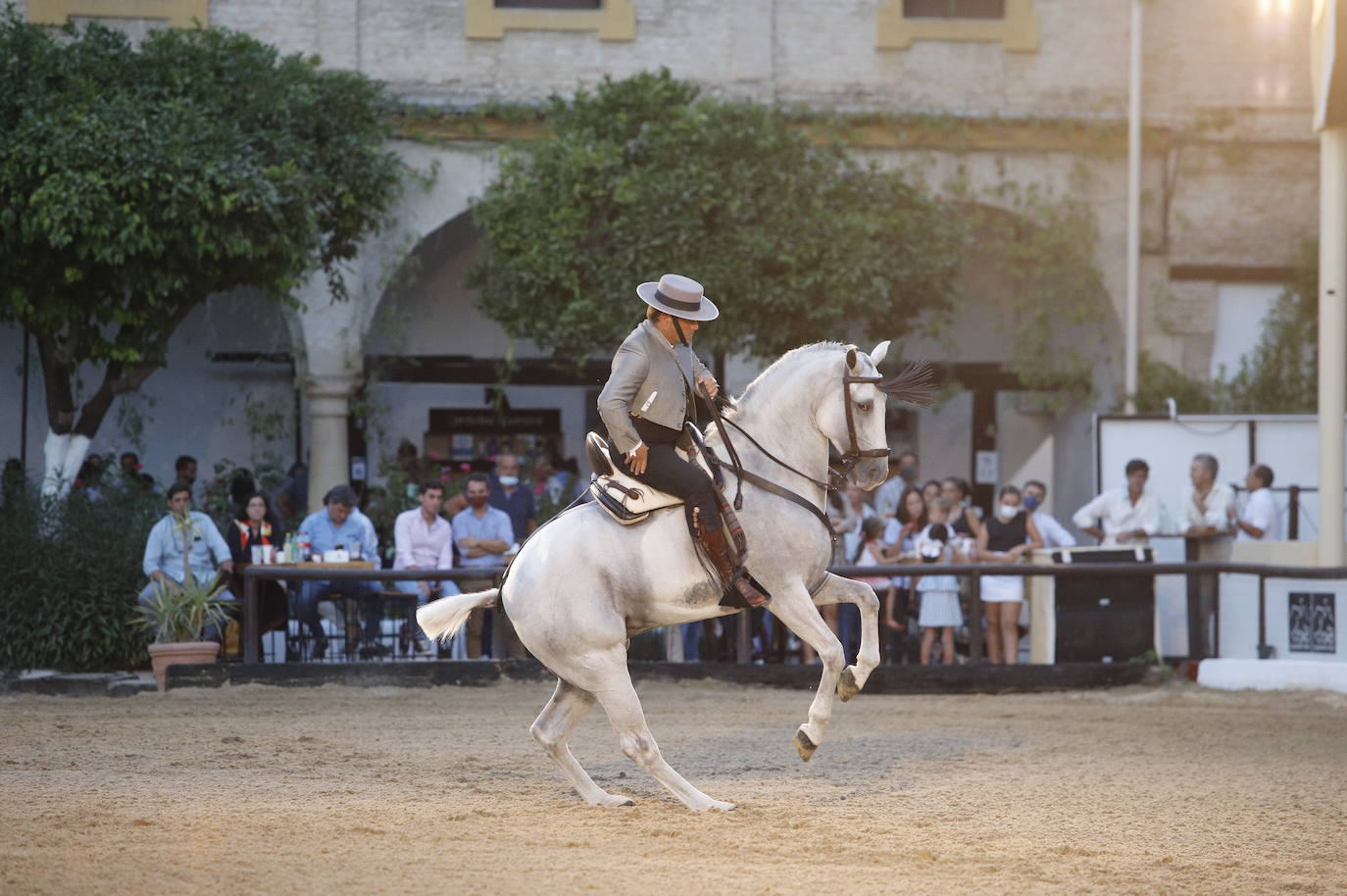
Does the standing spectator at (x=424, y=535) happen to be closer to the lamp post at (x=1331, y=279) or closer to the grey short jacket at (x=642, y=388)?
the grey short jacket at (x=642, y=388)

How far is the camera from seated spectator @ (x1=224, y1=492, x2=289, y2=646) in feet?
50.1

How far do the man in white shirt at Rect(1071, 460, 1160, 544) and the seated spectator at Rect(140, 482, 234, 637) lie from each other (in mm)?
8760

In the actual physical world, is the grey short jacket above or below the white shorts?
above

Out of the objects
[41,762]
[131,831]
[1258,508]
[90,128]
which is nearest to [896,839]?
[131,831]

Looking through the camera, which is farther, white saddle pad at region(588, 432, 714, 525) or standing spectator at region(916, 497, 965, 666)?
standing spectator at region(916, 497, 965, 666)

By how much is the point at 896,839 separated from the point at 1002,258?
15.7 metres

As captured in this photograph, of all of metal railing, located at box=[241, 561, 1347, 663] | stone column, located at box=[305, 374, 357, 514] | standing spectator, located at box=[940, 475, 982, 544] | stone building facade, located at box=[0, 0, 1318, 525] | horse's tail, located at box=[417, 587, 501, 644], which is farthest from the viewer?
stone building facade, located at box=[0, 0, 1318, 525]

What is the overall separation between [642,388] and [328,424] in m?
13.6

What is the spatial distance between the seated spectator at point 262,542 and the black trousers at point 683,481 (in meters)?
7.32

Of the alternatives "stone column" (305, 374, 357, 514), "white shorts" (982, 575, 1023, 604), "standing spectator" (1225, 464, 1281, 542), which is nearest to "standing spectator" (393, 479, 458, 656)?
"white shorts" (982, 575, 1023, 604)

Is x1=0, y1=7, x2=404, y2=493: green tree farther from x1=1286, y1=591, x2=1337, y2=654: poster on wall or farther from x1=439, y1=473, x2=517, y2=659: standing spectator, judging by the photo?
x1=1286, y1=591, x2=1337, y2=654: poster on wall

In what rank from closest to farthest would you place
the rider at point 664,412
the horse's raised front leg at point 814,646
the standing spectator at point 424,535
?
the rider at point 664,412 → the horse's raised front leg at point 814,646 → the standing spectator at point 424,535

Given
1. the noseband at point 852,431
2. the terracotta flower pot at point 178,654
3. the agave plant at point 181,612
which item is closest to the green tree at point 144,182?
the agave plant at point 181,612

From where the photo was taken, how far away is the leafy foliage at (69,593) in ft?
49.8
